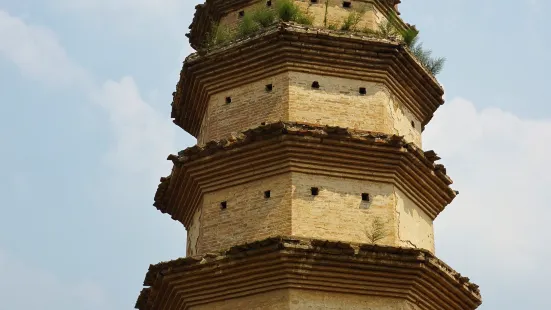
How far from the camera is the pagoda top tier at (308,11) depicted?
15594mm

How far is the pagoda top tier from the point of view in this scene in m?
15.6

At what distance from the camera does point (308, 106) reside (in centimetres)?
1417

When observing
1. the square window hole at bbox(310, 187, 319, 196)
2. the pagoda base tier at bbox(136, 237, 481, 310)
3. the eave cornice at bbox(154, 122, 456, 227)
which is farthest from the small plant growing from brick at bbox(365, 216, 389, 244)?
the square window hole at bbox(310, 187, 319, 196)

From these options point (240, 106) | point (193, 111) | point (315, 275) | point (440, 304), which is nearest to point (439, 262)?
point (440, 304)

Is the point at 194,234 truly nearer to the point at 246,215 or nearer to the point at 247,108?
the point at 246,215

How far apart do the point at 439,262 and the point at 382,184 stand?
1350 millimetres

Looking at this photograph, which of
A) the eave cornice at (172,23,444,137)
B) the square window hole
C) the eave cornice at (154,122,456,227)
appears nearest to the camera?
the square window hole

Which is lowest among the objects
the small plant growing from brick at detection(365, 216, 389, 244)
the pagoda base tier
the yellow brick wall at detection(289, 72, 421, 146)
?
the pagoda base tier

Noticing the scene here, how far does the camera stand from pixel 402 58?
14.8 metres

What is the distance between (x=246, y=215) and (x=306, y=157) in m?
1.12

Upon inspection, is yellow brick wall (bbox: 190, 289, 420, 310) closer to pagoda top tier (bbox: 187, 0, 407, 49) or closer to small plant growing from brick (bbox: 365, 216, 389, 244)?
small plant growing from brick (bbox: 365, 216, 389, 244)

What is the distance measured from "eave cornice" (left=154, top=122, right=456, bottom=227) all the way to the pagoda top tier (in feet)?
8.01

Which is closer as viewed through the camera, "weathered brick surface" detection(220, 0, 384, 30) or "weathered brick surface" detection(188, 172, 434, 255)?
"weathered brick surface" detection(188, 172, 434, 255)

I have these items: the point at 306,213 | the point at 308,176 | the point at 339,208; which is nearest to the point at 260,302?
the point at 306,213
